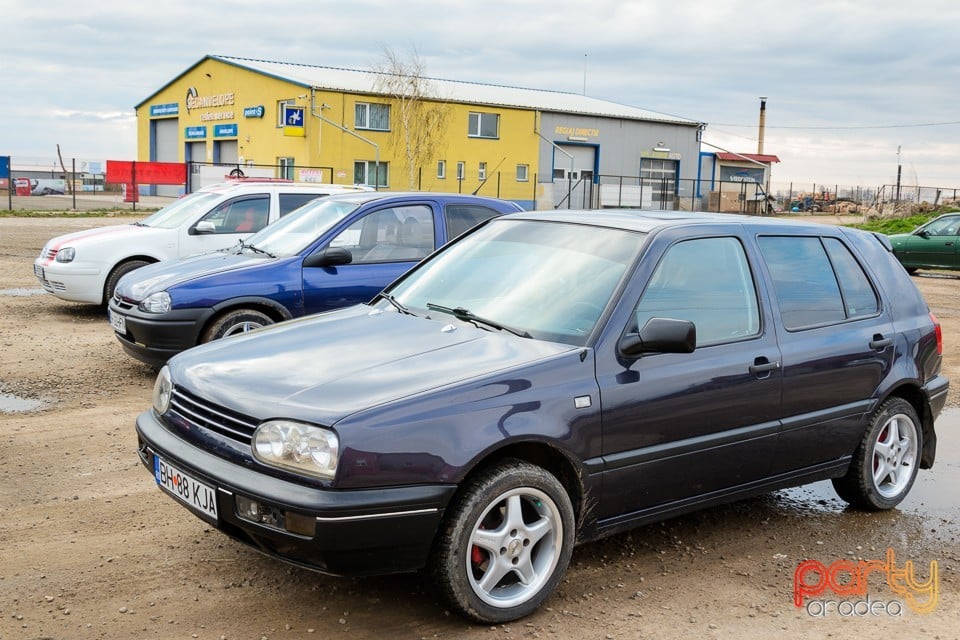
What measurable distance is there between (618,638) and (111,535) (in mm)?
2510

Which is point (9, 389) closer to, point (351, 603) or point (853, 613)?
point (351, 603)

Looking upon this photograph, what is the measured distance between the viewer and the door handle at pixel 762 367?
184 inches

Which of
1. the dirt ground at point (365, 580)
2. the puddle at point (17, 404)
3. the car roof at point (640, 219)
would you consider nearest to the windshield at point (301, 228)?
the puddle at point (17, 404)

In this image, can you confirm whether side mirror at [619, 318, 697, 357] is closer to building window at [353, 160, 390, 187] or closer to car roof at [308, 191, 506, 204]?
car roof at [308, 191, 506, 204]

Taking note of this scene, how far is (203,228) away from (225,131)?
40600 mm

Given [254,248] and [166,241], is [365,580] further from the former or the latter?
[166,241]

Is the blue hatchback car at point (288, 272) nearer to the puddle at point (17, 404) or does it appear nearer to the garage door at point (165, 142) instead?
the puddle at point (17, 404)

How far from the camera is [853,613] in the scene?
425cm

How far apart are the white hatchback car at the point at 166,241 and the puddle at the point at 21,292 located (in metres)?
2.24

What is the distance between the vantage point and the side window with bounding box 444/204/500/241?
30.0ft

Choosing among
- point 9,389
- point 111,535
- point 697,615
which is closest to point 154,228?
point 9,389

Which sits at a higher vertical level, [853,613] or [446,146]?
[446,146]

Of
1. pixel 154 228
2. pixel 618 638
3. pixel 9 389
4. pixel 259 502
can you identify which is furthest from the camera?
pixel 154 228

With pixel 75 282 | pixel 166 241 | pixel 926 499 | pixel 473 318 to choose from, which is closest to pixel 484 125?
pixel 166 241
